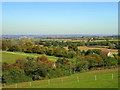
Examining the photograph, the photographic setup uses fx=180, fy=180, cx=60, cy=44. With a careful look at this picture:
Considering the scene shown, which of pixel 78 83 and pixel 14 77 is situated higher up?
pixel 78 83

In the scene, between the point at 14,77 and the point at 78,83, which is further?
the point at 14,77

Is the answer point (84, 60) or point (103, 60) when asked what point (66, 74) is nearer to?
point (84, 60)

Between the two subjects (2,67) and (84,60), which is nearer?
(2,67)

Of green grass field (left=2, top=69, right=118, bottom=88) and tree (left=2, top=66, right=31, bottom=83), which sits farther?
tree (left=2, top=66, right=31, bottom=83)

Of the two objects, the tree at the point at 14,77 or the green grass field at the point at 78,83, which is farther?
the tree at the point at 14,77

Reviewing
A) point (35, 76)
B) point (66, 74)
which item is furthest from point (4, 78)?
point (66, 74)

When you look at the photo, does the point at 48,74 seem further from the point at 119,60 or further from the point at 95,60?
the point at 119,60

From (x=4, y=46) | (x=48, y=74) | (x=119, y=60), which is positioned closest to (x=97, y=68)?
(x=119, y=60)

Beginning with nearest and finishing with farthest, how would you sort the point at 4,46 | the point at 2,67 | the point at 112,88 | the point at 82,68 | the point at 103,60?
the point at 112,88, the point at 2,67, the point at 82,68, the point at 103,60, the point at 4,46

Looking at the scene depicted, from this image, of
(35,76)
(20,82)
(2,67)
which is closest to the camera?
(20,82)
